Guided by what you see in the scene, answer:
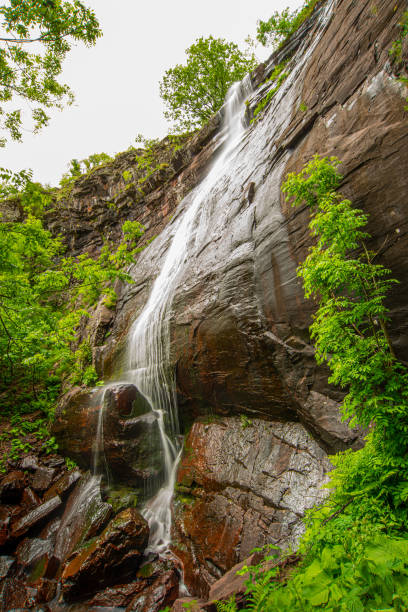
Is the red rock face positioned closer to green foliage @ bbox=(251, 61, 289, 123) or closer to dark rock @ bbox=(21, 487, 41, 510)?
dark rock @ bbox=(21, 487, 41, 510)

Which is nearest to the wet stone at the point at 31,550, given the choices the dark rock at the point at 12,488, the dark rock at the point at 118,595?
the dark rock at the point at 12,488

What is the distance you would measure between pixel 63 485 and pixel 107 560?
3.07 meters

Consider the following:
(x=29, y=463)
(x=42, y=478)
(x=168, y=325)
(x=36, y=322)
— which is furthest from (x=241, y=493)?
(x=36, y=322)

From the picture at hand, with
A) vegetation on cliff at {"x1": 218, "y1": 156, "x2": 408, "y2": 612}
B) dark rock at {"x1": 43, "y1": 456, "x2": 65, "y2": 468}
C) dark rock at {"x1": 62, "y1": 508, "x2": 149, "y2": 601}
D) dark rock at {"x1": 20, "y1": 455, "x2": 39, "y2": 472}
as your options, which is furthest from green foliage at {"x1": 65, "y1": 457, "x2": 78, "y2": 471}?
vegetation on cliff at {"x1": 218, "y1": 156, "x2": 408, "y2": 612}

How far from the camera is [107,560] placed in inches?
→ 185

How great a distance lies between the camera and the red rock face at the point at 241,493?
3979mm

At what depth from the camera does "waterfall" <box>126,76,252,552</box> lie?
19.2ft

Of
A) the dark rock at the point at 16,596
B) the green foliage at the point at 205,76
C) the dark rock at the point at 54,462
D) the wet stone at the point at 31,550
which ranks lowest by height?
Answer: the dark rock at the point at 16,596

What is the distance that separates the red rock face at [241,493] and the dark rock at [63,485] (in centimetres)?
320

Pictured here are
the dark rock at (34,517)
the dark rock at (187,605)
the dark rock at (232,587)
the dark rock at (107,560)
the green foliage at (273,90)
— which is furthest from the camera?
the green foliage at (273,90)

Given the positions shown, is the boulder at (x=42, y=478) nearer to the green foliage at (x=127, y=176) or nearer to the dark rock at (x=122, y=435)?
the dark rock at (x=122, y=435)

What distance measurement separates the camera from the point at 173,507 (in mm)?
5695

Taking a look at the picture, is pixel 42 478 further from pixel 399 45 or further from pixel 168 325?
pixel 399 45

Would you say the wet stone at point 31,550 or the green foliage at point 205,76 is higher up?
the green foliage at point 205,76
